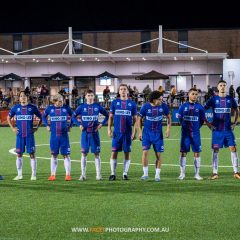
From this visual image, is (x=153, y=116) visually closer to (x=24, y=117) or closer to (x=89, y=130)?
(x=89, y=130)

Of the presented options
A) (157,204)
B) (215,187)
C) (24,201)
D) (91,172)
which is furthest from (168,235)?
(91,172)

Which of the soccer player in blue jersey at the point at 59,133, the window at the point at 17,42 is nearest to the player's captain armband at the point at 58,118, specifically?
the soccer player in blue jersey at the point at 59,133

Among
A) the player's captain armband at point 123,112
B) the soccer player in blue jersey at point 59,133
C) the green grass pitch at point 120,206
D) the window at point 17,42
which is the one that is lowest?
the green grass pitch at point 120,206

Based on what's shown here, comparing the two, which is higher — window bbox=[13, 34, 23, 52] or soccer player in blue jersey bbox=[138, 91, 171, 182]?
window bbox=[13, 34, 23, 52]

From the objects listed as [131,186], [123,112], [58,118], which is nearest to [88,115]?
[58,118]

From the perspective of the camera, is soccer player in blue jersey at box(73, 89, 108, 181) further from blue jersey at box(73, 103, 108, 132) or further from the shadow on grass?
the shadow on grass

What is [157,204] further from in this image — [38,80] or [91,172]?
[38,80]

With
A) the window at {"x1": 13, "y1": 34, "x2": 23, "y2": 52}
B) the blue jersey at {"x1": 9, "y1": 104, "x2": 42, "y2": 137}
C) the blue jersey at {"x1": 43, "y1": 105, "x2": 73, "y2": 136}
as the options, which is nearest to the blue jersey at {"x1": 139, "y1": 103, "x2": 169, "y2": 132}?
the blue jersey at {"x1": 43, "y1": 105, "x2": 73, "y2": 136}

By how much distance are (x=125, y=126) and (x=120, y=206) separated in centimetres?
401

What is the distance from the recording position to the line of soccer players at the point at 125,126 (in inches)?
568

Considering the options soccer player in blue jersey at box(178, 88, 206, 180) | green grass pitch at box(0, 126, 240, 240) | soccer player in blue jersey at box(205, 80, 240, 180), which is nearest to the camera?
green grass pitch at box(0, 126, 240, 240)

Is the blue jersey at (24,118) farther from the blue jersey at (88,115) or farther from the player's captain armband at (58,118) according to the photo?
the blue jersey at (88,115)

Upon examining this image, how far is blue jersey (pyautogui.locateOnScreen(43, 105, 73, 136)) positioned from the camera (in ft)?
48.2

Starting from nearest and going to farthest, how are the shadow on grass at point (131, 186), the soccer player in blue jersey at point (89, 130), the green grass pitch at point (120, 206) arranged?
the green grass pitch at point (120, 206)
the shadow on grass at point (131, 186)
the soccer player in blue jersey at point (89, 130)
